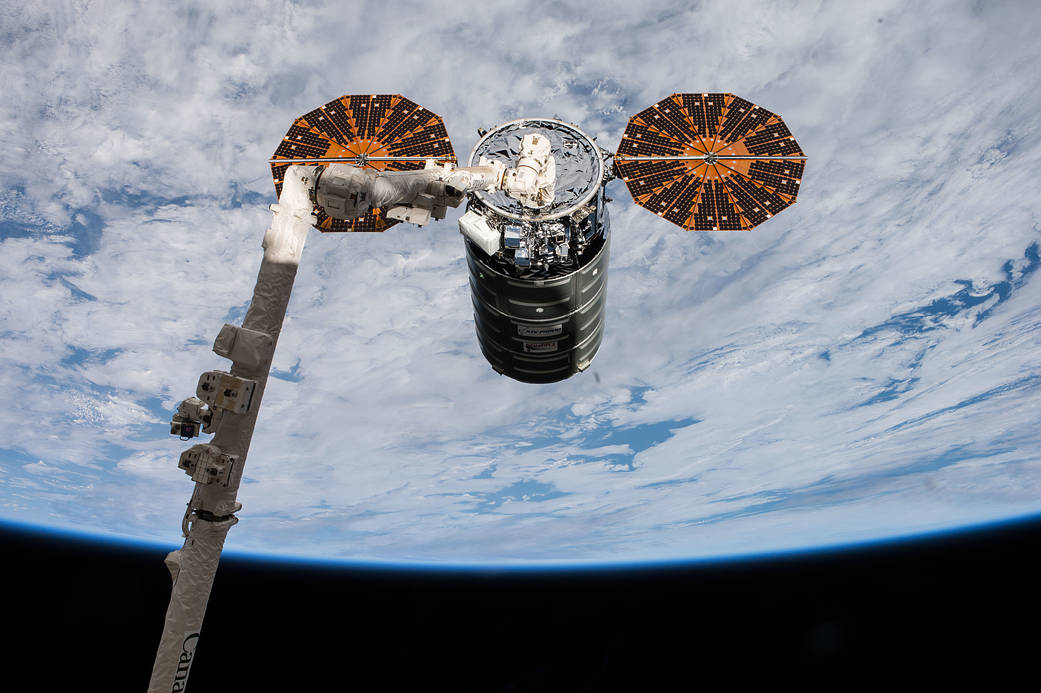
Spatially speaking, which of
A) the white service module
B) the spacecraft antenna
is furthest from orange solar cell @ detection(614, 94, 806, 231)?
the white service module

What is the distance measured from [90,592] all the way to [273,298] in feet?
186

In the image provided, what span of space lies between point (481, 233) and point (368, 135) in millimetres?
3834

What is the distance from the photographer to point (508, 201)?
8.07m

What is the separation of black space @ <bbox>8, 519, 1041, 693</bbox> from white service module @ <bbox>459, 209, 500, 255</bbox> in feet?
100

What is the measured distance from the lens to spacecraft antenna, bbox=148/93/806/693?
199 inches

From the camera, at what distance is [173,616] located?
15.9 ft

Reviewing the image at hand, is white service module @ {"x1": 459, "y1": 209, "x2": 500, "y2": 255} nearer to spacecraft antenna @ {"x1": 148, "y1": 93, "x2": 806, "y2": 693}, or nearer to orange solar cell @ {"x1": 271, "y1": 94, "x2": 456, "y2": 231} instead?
spacecraft antenna @ {"x1": 148, "y1": 93, "x2": 806, "y2": 693}

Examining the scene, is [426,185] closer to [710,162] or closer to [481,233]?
[481,233]

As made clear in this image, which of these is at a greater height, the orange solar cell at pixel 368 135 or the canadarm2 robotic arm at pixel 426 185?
the orange solar cell at pixel 368 135

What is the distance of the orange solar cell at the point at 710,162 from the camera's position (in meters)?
8.95

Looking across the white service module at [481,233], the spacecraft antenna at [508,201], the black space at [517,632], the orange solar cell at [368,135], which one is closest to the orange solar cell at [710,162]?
the spacecraft antenna at [508,201]

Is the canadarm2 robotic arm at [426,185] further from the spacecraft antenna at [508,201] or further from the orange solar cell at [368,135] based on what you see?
the orange solar cell at [368,135]

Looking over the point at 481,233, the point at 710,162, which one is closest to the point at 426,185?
the point at 481,233

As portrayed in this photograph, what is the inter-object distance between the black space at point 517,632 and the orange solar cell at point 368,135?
2968cm
